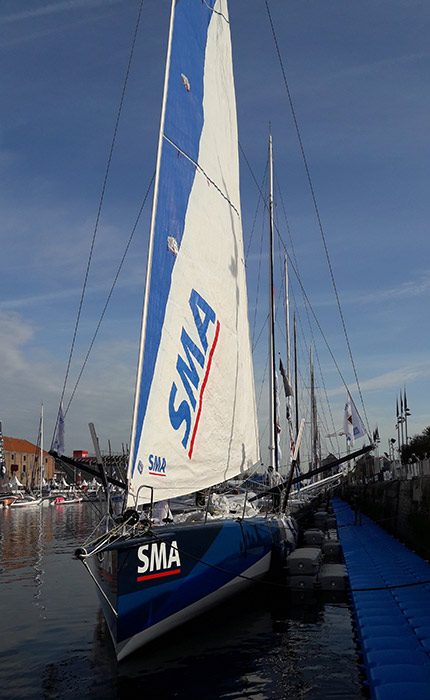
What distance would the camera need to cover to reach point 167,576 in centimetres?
878

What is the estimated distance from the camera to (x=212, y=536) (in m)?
10.2

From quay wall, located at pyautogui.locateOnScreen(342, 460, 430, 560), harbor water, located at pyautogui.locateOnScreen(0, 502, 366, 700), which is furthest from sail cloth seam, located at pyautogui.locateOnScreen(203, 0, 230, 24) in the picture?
quay wall, located at pyautogui.locateOnScreen(342, 460, 430, 560)

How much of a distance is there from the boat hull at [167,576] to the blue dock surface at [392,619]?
2401mm

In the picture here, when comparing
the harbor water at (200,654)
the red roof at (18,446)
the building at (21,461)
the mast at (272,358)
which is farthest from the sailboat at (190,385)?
the red roof at (18,446)

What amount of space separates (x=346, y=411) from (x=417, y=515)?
30.5 ft

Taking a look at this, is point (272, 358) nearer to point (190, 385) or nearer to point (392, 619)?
point (190, 385)

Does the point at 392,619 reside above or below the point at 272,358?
below

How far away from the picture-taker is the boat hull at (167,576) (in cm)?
807

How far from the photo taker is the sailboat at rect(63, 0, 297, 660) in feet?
28.4

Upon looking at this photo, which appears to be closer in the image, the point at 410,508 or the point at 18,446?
the point at 410,508

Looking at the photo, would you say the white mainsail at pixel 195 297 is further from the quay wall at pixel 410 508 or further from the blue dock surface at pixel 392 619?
the quay wall at pixel 410 508

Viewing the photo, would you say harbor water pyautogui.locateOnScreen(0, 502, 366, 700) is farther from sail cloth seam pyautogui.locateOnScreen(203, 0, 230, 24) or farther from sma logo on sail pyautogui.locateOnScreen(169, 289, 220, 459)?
sail cloth seam pyautogui.locateOnScreen(203, 0, 230, 24)

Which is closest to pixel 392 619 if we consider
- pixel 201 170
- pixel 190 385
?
pixel 190 385

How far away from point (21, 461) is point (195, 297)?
129 m
